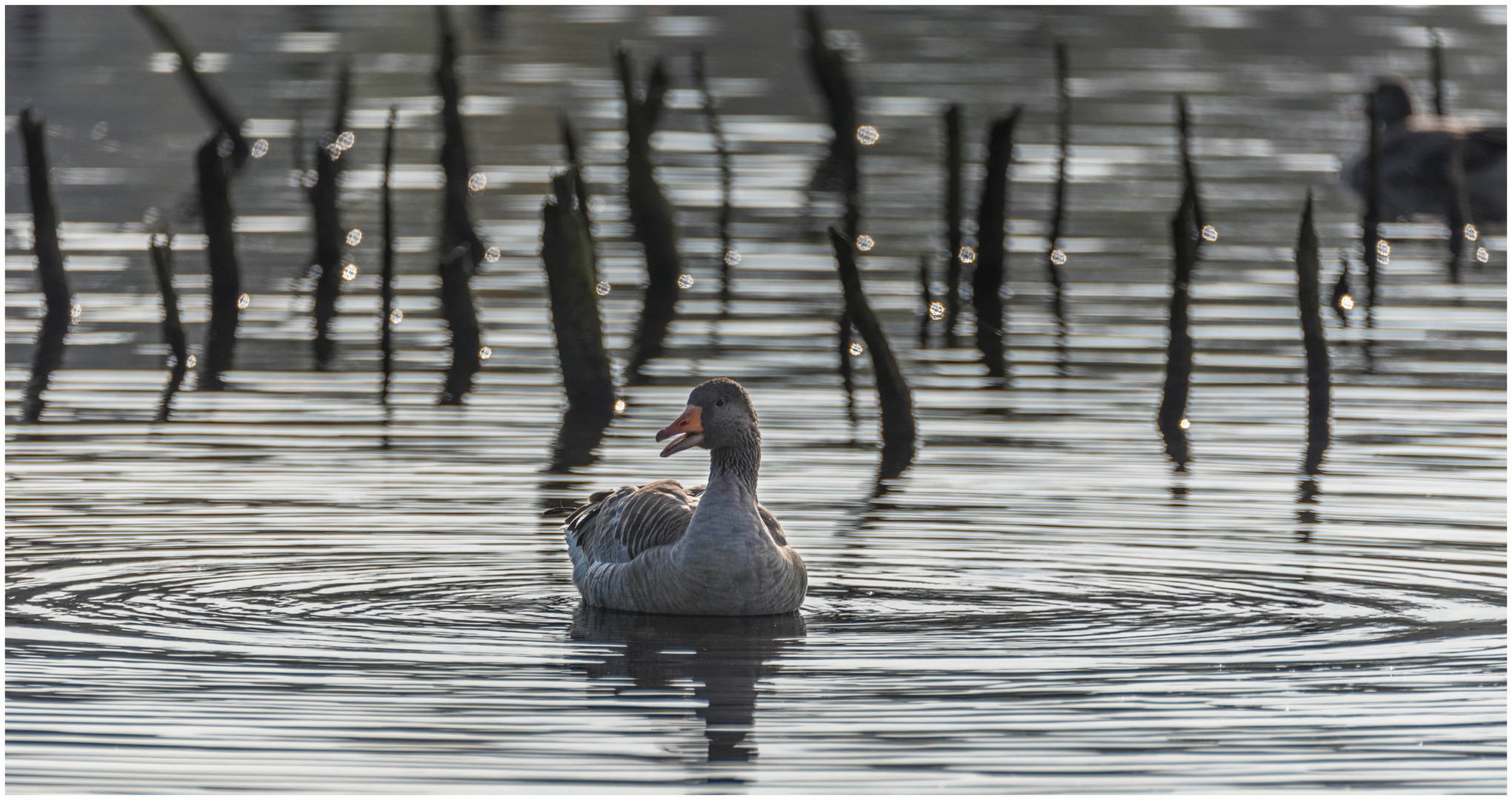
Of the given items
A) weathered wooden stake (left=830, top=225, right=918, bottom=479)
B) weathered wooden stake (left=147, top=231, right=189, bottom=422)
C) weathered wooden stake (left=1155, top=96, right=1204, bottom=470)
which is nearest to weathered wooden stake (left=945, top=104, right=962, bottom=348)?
weathered wooden stake (left=1155, top=96, right=1204, bottom=470)

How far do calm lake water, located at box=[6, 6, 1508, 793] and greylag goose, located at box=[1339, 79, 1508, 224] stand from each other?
0.83 metres

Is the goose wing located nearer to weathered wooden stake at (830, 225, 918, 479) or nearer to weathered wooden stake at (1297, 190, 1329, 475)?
weathered wooden stake at (830, 225, 918, 479)

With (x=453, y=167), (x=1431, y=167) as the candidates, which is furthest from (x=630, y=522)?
(x=1431, y=167)

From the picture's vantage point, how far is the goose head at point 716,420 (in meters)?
12.5

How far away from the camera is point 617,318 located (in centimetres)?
2320

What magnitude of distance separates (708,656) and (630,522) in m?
1.31

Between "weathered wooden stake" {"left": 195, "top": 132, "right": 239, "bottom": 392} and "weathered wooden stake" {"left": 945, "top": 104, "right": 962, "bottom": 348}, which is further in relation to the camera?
"weathered wooden stake" {"left": 945, "top": 104, "right": 962, "bottom": 348}

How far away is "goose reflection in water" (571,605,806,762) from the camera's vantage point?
10469mm

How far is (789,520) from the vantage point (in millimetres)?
15070

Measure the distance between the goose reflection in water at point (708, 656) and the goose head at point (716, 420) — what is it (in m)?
0.92

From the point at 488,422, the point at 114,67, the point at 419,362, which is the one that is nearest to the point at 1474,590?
the point at 488,422

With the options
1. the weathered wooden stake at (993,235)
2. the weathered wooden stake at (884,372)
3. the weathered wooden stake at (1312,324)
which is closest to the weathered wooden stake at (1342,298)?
the weathered wooden stake at (993,235)

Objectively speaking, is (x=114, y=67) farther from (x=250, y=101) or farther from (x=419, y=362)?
(x=419, y=362)

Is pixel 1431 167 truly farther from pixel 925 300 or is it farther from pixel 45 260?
pixel 45 260
